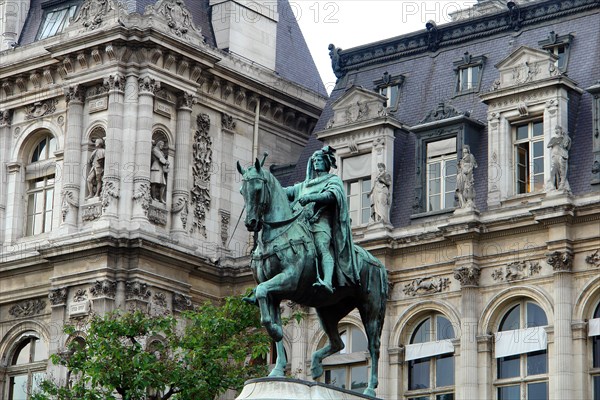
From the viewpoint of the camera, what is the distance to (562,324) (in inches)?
1693

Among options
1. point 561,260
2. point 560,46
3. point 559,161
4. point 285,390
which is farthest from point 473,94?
point 285,390

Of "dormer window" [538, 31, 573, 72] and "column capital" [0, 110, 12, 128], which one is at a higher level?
"dormer window" [538, 31, 573, 72]

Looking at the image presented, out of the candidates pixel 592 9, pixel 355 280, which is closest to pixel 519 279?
pixel 592 9

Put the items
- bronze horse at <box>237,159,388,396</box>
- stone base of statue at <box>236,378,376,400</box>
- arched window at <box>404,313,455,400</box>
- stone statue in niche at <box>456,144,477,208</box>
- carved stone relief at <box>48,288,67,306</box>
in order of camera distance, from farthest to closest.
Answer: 1. carved stone relief at <box>48,288,67,306</box>
2. arched window at <box>404,313,455,400</box>
3. stone statue in niche at <box>456,144,477,208</box>
4. bronze horse at <box>237,159,388,396</box>
5. stone base of statue at <box>236,378,376,400</box>

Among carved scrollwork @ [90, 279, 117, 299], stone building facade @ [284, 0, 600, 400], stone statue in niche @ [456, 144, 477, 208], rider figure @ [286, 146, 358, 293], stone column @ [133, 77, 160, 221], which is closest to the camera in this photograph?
rider figure @ [286, 146, 358, 293]

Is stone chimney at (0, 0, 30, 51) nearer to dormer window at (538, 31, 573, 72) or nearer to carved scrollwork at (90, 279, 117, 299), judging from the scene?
carved scrollwork at (90, 279, 117, 299)

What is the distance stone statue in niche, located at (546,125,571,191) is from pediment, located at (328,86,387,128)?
557 centimetres

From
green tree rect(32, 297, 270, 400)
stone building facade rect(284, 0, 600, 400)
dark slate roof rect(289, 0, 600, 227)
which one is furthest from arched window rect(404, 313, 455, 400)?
green tree rect(32, 297, 270, 400)

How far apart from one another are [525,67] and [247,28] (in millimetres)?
10475

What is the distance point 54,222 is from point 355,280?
75.0ft

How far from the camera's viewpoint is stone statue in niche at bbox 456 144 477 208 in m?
45.4

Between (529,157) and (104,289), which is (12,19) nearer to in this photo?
(104,289)

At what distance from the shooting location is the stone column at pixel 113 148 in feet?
156

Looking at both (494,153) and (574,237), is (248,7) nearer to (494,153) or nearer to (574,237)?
(494,153)
